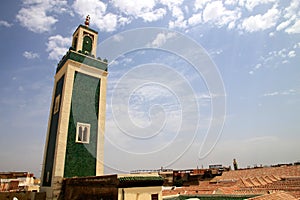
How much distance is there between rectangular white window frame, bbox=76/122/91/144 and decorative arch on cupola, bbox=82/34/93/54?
4.84 metres

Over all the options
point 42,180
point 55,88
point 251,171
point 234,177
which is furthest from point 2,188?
point 251,171

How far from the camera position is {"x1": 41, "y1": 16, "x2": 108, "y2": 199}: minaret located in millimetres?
10539

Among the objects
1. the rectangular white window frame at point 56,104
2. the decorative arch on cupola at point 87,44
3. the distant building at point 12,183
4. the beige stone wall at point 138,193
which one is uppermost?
the decorative arch on cupola at point 87,44

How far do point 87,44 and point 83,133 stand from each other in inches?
230

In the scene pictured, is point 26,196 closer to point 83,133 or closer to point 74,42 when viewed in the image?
point 83,133

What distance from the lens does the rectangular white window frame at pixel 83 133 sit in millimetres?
11289

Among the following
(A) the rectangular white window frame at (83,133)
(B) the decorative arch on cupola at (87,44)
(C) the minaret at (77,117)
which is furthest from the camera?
(B) the decorative arch on cupola at (87,44)

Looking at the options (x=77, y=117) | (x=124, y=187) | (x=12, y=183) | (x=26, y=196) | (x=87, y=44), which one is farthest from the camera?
(x=12, y=183)

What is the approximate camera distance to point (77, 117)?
11523mm

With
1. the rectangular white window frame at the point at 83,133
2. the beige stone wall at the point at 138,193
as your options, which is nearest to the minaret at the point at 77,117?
the rectangular white window frame at the point at 83,133

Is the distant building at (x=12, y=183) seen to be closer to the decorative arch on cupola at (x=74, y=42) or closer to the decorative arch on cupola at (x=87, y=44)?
the decorative arch on cupola at (x=74, y=42)

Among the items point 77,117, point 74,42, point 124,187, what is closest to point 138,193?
point 124,187

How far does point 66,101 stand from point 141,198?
24.0ft

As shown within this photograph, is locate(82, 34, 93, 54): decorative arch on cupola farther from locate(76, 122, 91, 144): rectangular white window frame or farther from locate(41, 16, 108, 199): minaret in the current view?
locate(76, 122, 91, 144): rectangular white window frame
